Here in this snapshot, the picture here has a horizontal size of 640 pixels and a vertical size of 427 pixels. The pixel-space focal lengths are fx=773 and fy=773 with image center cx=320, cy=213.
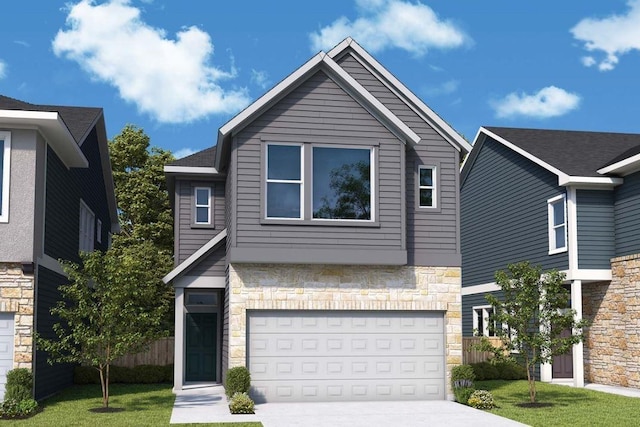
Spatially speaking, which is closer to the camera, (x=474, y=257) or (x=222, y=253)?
(x=222, y=253)

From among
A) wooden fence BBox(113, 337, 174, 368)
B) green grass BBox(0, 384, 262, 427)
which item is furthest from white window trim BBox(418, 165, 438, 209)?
wooden fence BBox(113, 337, 174, 368)

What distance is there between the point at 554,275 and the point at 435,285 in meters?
2.99

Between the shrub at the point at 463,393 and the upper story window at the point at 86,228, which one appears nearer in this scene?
the shrub at the point at 463,393

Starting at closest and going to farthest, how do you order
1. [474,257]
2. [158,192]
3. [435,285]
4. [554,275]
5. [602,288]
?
[554,275]
[435,285]
[602,288]
[474,257]
[158,192]

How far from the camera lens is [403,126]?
1944cm

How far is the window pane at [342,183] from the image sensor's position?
62.6 ft

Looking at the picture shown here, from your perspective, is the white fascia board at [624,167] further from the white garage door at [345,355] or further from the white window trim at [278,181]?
the white window trim at [278,181]

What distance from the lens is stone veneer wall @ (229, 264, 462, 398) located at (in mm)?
18828

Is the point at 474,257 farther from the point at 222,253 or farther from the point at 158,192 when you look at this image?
the point at 158,192

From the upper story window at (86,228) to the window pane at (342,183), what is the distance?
30.3 ft

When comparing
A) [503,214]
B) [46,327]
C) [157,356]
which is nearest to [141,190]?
[157,356]

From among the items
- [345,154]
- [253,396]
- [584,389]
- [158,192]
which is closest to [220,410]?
[253,396]

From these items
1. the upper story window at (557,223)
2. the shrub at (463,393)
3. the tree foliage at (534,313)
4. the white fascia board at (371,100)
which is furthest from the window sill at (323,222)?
the upper story window at (557,223)

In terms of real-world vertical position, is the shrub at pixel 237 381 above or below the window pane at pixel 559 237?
below
